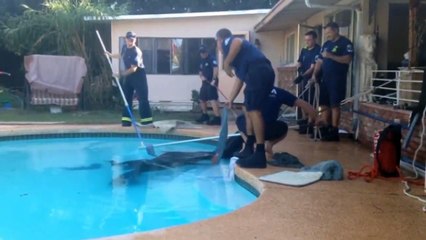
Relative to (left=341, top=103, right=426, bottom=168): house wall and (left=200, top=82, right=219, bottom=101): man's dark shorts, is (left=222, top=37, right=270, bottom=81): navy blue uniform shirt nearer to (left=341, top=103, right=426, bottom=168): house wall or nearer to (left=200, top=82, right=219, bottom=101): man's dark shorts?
(left=341, top=103, right=426, bottom=168): house wall

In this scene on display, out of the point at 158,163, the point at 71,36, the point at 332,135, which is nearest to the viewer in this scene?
the point at 158,163

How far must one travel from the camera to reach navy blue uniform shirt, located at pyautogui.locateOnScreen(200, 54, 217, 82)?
9406mm

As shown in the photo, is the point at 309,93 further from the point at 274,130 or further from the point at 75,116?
the point at 75,116

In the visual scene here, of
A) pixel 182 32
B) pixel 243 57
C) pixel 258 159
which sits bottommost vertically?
pixel 258 159

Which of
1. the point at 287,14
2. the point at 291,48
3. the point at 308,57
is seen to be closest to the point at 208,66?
the point at 287,14

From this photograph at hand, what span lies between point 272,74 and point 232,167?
102cm

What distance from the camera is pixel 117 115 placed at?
36.2 feet

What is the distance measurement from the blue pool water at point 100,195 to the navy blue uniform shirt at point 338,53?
1.83 m

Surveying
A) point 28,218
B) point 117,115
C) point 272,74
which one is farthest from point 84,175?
point 117,115

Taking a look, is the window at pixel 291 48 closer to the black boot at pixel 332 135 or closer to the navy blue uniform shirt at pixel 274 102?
the black boot at pixel 332 135

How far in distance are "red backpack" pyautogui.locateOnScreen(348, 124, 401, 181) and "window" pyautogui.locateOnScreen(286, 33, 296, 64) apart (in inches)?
287

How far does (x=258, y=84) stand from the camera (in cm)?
493

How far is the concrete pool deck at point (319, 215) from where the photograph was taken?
2945 mm

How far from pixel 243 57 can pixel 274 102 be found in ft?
1.91
